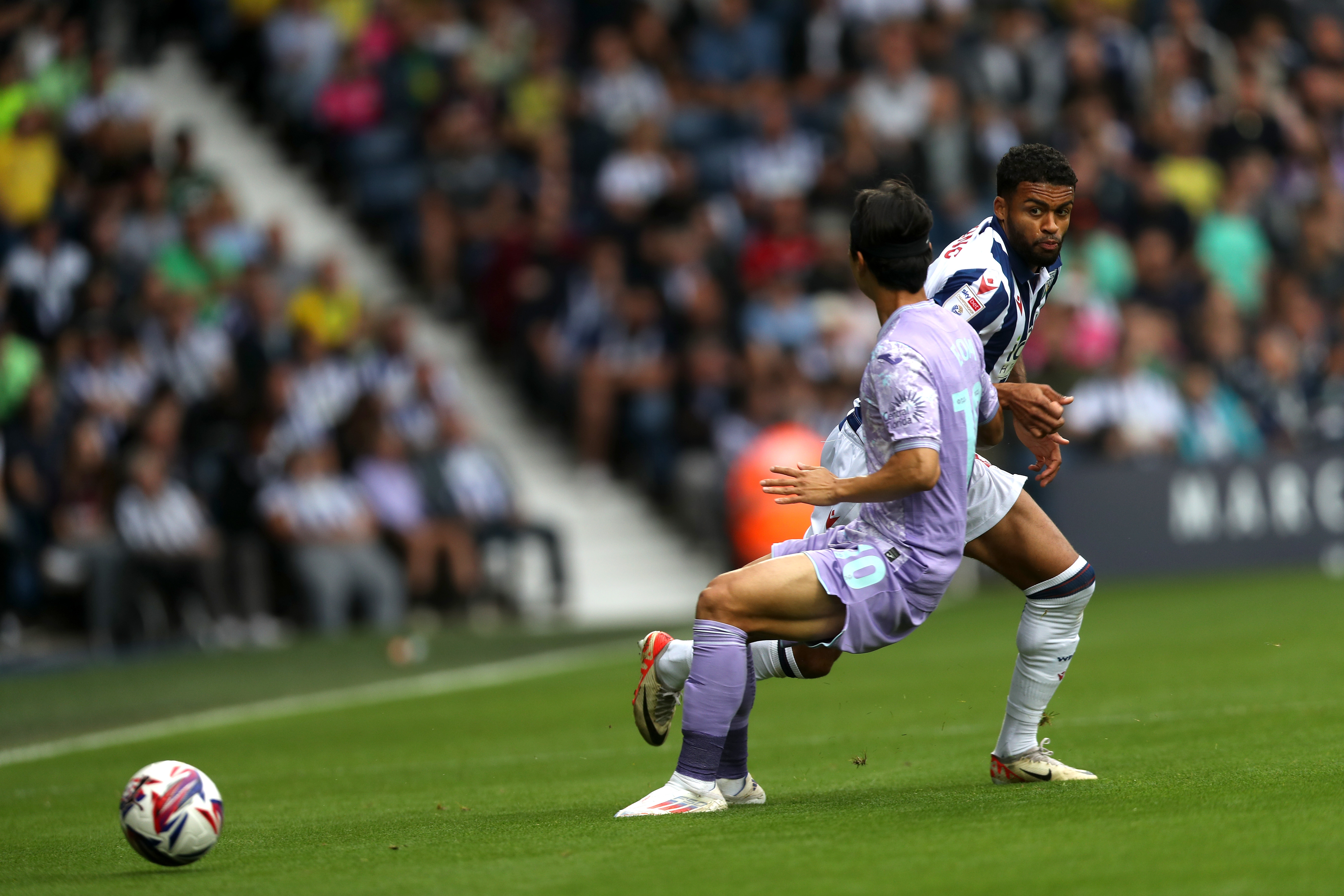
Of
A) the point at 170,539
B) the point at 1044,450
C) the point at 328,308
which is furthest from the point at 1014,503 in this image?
the point at 328,308

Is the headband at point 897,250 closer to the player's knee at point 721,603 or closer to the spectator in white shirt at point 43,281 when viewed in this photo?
the player's knee at point 721,603

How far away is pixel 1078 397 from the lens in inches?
811

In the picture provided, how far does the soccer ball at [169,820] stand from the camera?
635cm

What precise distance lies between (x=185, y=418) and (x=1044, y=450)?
13.2m

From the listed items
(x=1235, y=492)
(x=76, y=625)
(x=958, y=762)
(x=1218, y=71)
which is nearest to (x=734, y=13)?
(x=1218, y=71)

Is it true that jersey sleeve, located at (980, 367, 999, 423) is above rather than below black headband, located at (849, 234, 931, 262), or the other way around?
below

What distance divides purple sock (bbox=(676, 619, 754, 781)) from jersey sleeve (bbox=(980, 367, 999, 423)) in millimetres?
1266

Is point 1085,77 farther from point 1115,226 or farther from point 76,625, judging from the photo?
point 76,625

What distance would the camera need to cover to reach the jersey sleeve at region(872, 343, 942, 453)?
6531mm

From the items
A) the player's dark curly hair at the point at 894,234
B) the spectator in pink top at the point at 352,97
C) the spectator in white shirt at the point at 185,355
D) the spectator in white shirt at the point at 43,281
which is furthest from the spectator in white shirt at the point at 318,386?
the player's dark curly hair at the point at 894,234

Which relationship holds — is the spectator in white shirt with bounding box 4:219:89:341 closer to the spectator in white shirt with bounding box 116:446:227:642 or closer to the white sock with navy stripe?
the spectator in white shirt with bounding box 116:446:227:642

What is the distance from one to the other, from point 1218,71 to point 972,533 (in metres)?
20.4

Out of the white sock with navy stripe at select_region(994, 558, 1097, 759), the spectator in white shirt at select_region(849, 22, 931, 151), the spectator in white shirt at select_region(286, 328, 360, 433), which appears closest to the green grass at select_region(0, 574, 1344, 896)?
the white sock with navy stripe at select_region(994, 558, 1097, 759)

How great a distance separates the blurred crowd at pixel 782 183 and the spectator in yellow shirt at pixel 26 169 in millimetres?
4384
